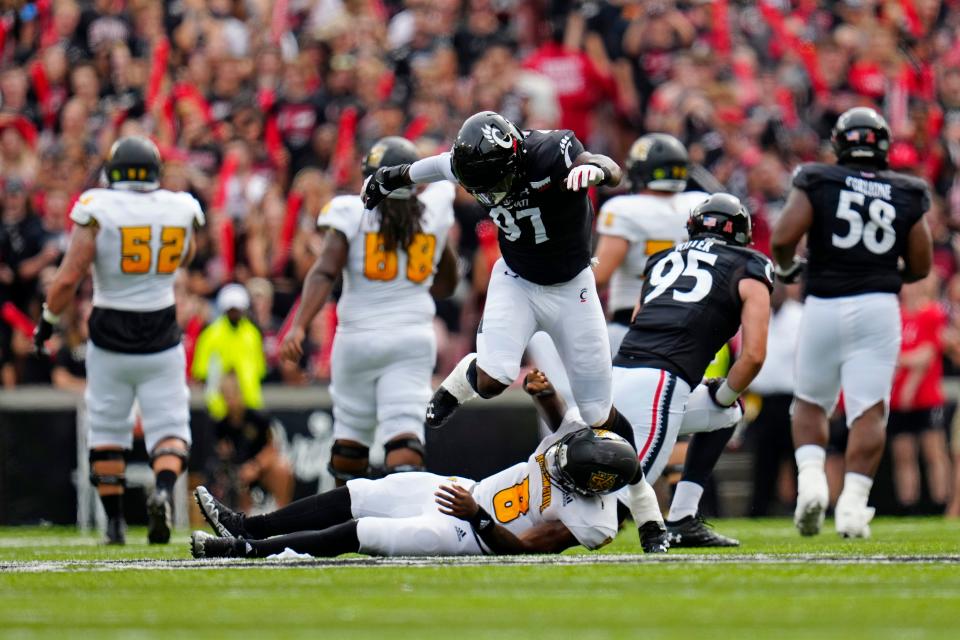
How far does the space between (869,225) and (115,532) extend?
463 cm

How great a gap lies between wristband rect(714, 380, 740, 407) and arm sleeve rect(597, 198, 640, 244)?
75.9 inches

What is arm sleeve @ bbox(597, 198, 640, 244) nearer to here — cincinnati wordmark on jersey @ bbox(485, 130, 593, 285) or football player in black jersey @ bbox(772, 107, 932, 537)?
football player in black jersey @ bbox(772, 107, 932, 537)

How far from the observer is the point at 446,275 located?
33.9 feet

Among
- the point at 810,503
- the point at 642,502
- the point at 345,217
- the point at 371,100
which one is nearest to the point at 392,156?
the point at 345,217

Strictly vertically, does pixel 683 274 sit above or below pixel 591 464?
above

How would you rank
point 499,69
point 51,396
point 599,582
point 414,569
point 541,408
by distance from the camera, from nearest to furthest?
point 599,582
point 414,569
point 541,408
point 51,396
point 499,69

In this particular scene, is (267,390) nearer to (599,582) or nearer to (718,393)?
(718,393)

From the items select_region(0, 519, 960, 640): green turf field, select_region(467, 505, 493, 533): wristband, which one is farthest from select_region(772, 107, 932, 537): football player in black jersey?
select_region(467, 505, 493, 533): wristband

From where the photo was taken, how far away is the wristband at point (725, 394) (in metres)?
8.48

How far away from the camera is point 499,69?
1645 cm

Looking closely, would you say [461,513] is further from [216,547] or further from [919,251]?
[919,251]

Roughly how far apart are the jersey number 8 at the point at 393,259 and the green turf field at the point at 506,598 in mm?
2598

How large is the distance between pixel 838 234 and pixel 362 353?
2761mm

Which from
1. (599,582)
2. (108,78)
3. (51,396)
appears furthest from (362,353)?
(108,78)
